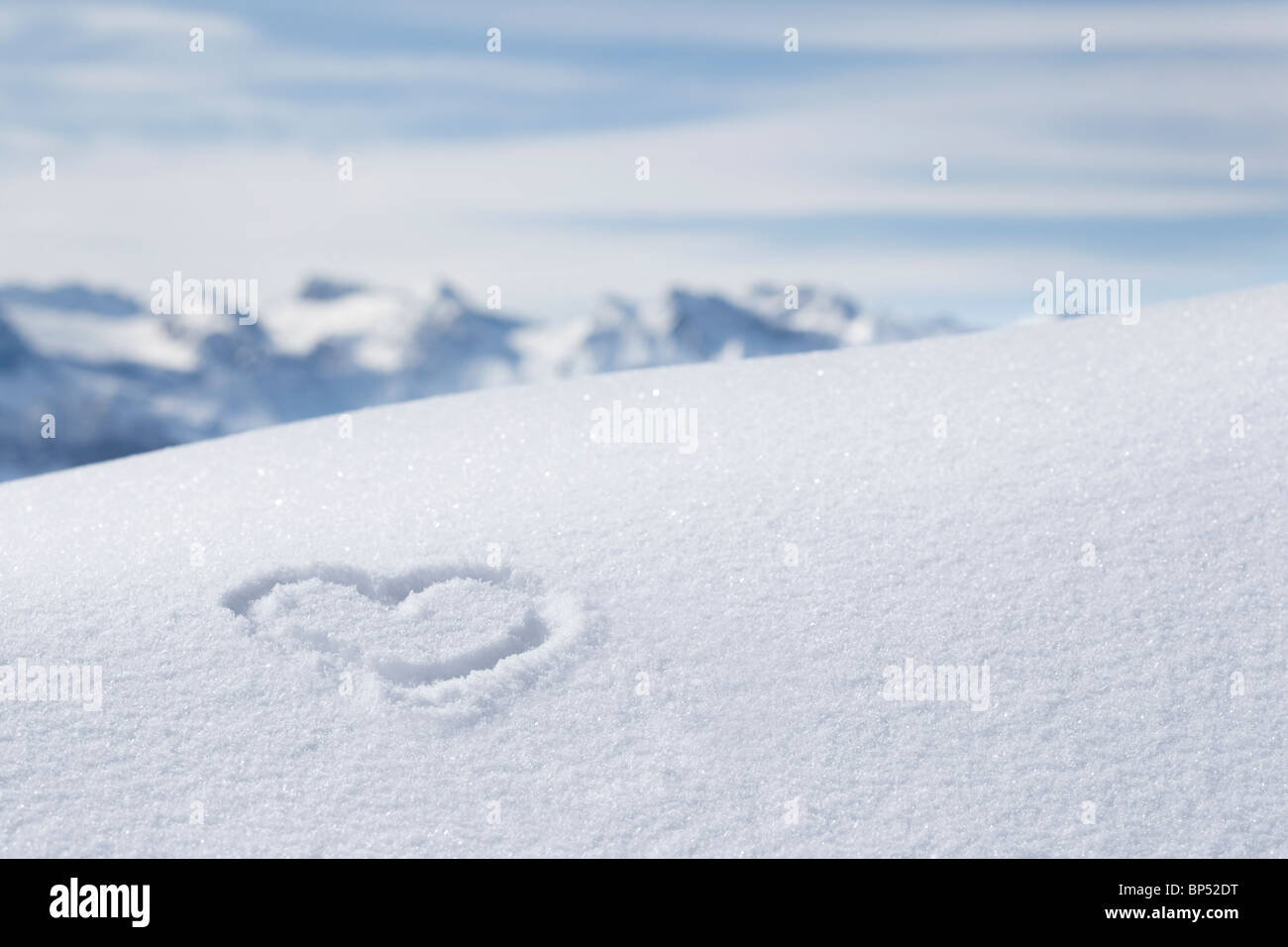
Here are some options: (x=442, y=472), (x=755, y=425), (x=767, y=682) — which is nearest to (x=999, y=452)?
(x=755, y=425)

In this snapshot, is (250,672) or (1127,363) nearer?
(250,672)

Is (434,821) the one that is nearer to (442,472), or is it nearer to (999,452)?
(442,472)

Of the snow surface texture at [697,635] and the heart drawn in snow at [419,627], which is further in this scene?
the heart drawn in snow at [419,627]

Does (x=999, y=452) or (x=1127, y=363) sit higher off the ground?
(x=1127, y=363)

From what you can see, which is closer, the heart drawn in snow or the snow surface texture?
the snow surface texture
